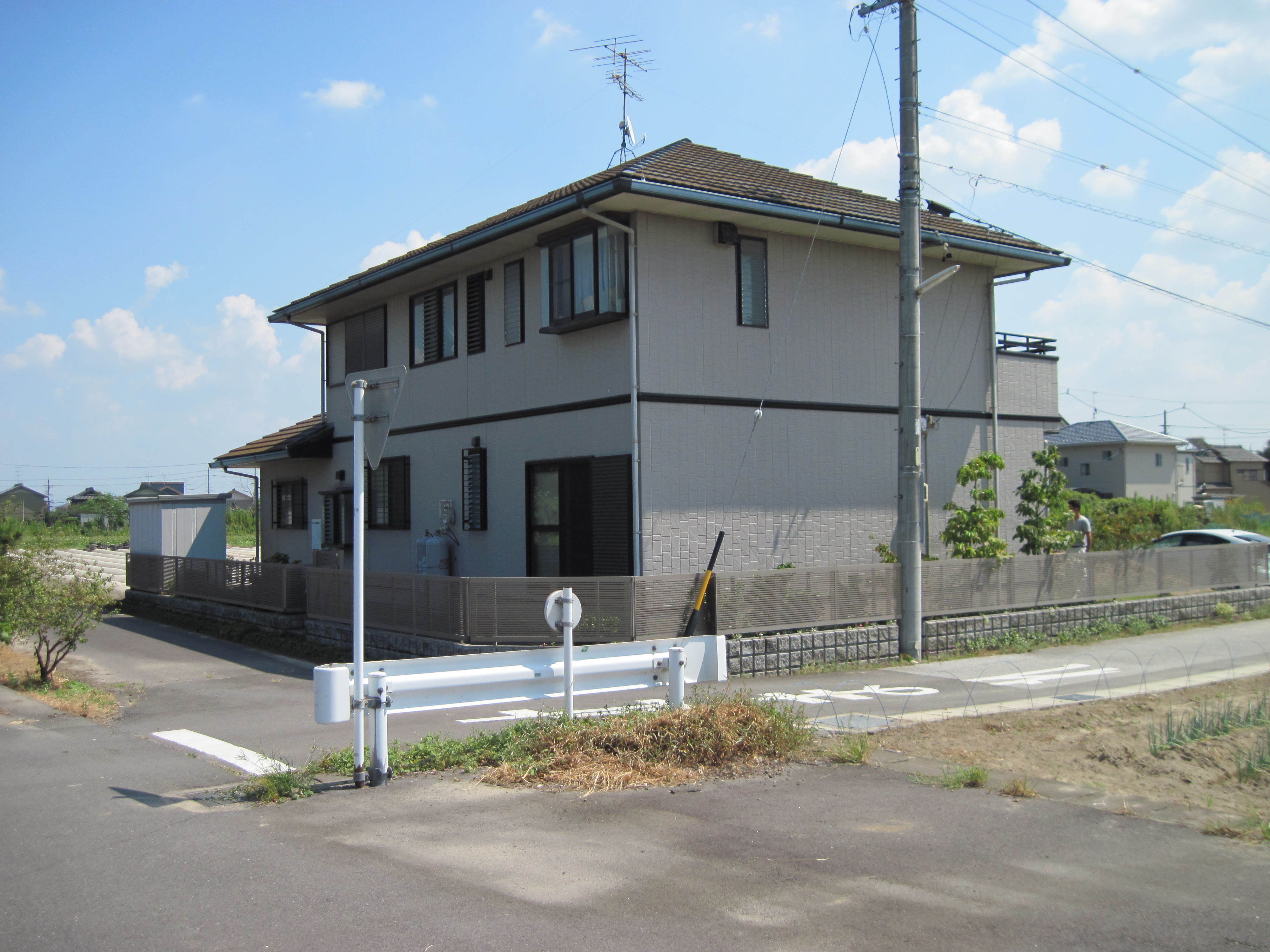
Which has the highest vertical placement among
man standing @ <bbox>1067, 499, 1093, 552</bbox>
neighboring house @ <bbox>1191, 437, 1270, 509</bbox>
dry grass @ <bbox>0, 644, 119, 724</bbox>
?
neighboring house @ <bbox>1191, 437, 1270, 509</bbox>

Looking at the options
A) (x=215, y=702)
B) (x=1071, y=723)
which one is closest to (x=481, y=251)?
(x=215, y=702)

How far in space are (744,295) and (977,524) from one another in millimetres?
5118

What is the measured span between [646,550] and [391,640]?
3987 mm

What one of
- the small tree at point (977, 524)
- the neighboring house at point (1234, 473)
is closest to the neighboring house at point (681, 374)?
the small tree at point (977, 524)

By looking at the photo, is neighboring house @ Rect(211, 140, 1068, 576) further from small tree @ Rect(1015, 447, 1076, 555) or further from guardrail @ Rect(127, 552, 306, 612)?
guardrail @ Rect(127, 552, 306, 612)

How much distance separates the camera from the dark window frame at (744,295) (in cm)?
1522

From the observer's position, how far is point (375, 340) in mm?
20766

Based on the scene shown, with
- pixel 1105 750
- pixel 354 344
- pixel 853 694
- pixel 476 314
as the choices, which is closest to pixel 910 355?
pixel 853 694

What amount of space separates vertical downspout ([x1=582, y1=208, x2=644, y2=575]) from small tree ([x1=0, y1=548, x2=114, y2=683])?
678 cm

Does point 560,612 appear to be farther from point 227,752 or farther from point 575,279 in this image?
point 575,279

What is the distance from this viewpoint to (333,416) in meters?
22.5

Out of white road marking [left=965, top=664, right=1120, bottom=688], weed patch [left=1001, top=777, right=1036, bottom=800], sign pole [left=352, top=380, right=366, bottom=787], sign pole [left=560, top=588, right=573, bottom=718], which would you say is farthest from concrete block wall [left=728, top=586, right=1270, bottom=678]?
sign pole [left=352, top=380, right=366, bottom=787]

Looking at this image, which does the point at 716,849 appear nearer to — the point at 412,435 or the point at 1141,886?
the point at 1141,886

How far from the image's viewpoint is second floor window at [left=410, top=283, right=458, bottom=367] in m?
18.4
